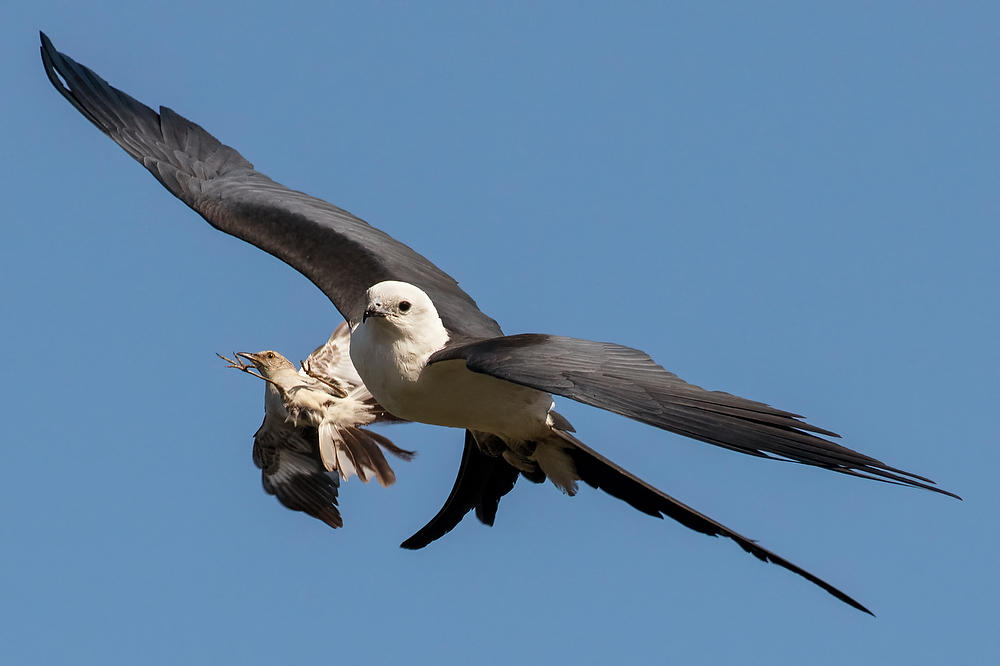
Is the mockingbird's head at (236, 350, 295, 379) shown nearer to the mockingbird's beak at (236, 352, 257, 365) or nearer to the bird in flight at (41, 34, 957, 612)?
the mockingbird's beak at (236, 352, 257, 365)

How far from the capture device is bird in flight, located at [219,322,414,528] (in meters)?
10.5

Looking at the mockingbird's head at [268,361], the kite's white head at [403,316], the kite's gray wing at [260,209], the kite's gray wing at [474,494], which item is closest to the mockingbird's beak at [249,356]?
the mockingbird's head at [268,361]

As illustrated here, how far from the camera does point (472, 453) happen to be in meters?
9.62

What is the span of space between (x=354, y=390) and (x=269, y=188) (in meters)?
1.63

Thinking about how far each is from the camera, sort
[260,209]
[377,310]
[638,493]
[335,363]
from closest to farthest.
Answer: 1. [377,310]
2. [638,493]
3. [260,209]
4. [335,363]

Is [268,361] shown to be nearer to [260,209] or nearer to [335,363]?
[335,363]

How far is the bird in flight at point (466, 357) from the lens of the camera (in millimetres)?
6859

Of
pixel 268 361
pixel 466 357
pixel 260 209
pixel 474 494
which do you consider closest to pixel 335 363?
pixel 268 361

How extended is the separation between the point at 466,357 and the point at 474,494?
6.94ft

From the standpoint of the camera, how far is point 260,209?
10.6 meters

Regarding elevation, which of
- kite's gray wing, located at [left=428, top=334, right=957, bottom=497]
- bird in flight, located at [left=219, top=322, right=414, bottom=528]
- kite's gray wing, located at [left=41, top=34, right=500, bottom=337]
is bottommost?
kite's gray wing, located at [left=428, top=334, right=957, bottom=497]

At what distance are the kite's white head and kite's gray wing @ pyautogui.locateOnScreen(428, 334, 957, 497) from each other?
1.28 feet

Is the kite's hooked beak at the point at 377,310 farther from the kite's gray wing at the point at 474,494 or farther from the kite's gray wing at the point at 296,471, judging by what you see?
the kite's gray wing at the point at 296,471

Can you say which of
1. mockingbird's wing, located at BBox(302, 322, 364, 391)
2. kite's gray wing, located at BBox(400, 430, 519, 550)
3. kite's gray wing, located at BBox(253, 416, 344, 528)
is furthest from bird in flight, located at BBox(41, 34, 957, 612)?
kite's gray wing, located at BBox(253, 416, 344, 528)
